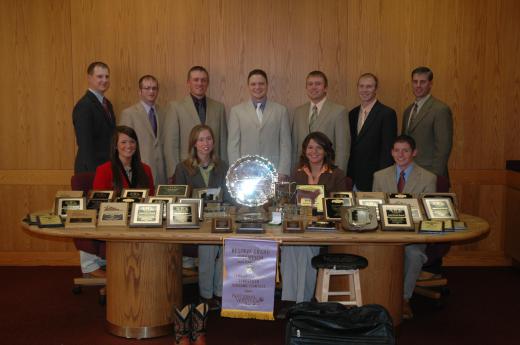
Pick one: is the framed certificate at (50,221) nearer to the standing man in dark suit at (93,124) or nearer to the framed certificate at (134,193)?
the framed certificate at (134,193)

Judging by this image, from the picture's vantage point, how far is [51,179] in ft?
19.2

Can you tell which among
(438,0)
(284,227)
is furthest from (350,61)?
(284,227)

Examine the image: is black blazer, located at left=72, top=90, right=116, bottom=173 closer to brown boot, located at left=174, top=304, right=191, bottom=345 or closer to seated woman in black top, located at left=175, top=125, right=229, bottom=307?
seated woman in black top, located at left=175, top=125, right=229, bottom=307

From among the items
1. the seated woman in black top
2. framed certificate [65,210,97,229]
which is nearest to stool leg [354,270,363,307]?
the seated woman in black top

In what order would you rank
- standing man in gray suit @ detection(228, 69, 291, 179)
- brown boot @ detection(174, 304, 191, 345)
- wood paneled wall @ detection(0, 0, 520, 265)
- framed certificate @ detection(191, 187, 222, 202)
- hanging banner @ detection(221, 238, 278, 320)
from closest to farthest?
brown boot @ detection(174, 304, 191, 345), hanging banner @ detection(221, 238, 278, 320), framed certificate @ detection(191, 187, 222, 202), standing man in gray suit @ detection(228, 69, 291, 179), wood paneled wall @ detection(0, 0, 520, 265)

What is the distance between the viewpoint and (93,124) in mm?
5070

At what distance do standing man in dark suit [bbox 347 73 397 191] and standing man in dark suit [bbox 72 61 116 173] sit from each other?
6.94ft

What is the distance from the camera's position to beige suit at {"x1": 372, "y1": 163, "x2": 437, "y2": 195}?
430cm

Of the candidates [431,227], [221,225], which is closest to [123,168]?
[221,225]

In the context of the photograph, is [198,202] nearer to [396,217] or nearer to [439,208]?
[396,217]

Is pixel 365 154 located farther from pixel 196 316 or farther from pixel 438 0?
pixel 196 316

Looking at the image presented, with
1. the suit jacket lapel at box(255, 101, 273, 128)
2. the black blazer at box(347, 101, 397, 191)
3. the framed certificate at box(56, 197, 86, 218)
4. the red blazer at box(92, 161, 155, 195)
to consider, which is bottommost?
the framed certificate at box(56, 197, 86, 218)

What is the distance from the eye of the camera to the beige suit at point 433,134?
16.9 feet

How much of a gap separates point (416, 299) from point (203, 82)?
2.50 meters
